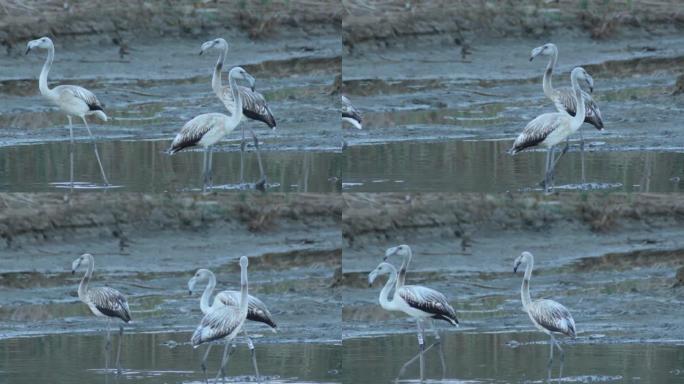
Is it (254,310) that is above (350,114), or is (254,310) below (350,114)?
below

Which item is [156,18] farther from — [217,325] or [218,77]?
[217,325]

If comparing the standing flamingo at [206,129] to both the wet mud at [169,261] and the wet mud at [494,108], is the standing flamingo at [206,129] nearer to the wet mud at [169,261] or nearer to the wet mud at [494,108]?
the wet mud at [494,108]

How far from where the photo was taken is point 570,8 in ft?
44.8

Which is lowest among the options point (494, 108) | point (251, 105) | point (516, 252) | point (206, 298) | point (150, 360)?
point (150, 360)

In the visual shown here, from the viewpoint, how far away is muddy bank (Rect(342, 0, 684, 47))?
42.6 feet

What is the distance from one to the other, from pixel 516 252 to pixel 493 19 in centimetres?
234

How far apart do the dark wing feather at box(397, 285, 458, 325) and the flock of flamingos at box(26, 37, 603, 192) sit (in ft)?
4.67

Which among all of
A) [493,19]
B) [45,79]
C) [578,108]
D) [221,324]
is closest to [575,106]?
[578,108]

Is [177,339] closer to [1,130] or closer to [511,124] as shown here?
[1,130]

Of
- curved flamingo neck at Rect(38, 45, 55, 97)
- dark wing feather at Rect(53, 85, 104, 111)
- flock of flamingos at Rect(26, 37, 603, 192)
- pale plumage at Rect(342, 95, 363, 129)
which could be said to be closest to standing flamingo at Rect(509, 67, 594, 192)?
flock of flamingos at Rect(26, 37, 603, 192)

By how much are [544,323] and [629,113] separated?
368 cm

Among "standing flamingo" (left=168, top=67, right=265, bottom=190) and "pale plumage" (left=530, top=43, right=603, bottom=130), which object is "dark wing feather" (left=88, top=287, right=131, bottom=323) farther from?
"pale plumage" (left=530, top=43, right=603, bottom=130)

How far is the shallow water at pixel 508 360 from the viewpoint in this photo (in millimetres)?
9555

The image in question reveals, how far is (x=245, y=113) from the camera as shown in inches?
448
